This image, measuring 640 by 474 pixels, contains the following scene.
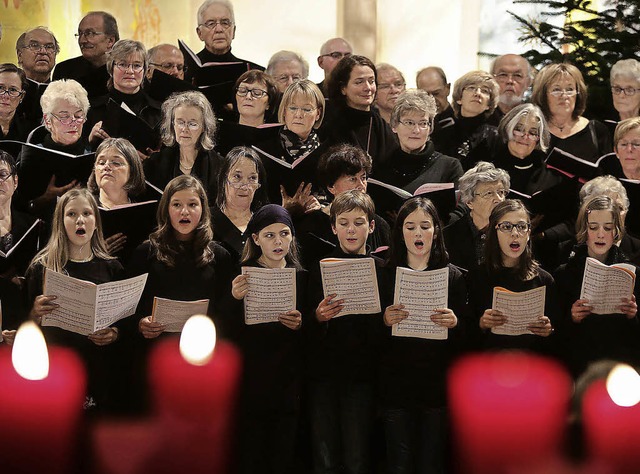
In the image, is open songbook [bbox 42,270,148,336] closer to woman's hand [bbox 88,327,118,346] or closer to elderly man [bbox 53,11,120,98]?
woman's hand [bbox 88,327,118,346]

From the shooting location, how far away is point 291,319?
12.6 feet

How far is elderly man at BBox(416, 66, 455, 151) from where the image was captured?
5.30 metres

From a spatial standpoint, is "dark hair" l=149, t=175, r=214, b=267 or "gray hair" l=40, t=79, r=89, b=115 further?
"gray hair" l=40, t=79, r=89, b=115

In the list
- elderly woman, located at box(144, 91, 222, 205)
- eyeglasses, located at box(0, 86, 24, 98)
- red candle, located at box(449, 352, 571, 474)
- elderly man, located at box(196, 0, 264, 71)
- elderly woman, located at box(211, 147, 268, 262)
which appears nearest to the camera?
red candle, located at box(449, 352, 571, 474)

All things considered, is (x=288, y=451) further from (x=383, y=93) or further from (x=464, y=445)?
(x=383, y=93)

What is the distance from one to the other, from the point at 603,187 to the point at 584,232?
21cm

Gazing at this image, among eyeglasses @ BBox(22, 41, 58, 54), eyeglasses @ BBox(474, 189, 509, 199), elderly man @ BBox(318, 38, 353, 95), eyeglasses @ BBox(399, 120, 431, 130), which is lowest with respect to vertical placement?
eyeglasses @ BBox(474, 189, 509, 199)

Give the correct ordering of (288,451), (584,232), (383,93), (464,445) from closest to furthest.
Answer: (464,445) < (288,451) < (584,232) < (383,93)

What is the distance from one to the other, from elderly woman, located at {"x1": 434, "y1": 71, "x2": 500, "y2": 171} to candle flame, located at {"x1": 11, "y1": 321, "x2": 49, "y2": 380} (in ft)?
10.6

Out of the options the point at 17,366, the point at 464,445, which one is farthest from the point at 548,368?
the point at 17,366

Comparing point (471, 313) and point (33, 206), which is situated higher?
point (33, 206)

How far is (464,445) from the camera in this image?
3.00m

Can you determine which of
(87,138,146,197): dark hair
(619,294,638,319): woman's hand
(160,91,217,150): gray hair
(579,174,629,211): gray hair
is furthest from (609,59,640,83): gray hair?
(87,138,146,197): dark hair

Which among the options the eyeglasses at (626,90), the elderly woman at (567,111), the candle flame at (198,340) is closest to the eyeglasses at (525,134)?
the elderly woman at (567,111)
